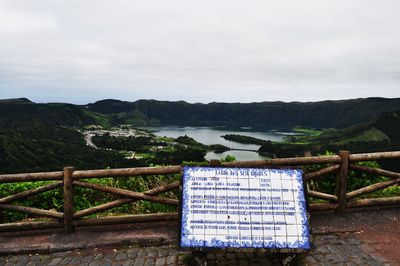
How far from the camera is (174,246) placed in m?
6.69

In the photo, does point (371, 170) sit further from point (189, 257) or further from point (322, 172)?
point (189, 257)

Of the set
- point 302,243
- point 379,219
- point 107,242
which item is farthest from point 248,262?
point 379,219

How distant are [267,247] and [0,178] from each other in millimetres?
5606

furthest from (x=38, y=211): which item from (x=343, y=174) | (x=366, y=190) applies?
(x=366, y=190)

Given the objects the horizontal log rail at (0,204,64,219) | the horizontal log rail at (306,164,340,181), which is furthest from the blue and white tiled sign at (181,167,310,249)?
the horizontal log rail at (0,204,64,219)

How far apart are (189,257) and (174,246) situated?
600mm

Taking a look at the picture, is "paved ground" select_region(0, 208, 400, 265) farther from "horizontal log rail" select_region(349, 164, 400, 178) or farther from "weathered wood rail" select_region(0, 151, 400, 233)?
"horizontal log rail" select_region(349, 164, 400, 178)

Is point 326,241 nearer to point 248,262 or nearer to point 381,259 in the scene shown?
point 381,259

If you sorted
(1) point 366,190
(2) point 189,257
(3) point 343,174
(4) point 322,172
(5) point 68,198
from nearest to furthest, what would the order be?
(2) point 189,257 < (5) point 68,198 < (4) point 322,172 < (3) point 343,174 < (1) point 366,190

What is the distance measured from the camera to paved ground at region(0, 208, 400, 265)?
6.09 metres

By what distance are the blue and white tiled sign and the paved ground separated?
426 millimetres

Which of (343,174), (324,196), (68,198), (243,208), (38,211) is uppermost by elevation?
(343,174)

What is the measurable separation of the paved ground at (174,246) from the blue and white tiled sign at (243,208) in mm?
426

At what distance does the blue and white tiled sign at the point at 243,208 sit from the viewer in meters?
5.22
